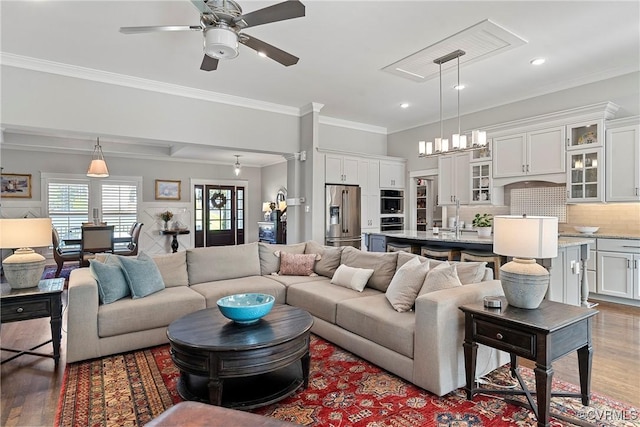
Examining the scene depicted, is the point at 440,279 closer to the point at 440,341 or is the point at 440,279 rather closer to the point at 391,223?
the point at 440,341

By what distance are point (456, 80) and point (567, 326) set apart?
379 cm

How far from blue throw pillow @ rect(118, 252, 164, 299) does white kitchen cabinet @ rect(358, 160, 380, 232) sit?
4.13 meters

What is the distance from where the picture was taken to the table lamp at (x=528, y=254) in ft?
7.22

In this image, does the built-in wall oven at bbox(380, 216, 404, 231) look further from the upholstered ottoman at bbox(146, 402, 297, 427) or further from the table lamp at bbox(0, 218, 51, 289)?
the upholstered ottoman at bbox(146, 402, 297, 427)

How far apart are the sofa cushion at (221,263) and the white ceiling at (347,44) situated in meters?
2.29

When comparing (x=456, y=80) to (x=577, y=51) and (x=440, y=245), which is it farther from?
(x=440, y=245)

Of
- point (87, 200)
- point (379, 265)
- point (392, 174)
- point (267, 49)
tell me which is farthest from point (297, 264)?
point (87, 200)

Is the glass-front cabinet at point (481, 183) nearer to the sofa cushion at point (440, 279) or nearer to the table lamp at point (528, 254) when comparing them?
the sofa cushion at point (440, 279)

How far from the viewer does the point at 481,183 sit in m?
6.01

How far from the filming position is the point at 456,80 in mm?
4859

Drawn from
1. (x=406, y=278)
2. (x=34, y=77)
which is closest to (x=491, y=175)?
(x=406, y=278)

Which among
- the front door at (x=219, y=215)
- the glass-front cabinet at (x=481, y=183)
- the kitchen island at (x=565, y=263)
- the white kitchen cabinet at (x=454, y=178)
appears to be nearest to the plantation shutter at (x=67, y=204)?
the front door at (x=219, y=215)

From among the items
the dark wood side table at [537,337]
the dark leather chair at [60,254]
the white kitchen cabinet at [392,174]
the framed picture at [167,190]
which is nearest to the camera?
the dark wood side table at [537,337]

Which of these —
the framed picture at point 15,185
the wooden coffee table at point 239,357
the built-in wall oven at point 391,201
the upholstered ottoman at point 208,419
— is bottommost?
the wooden coffee table at point 239,357
